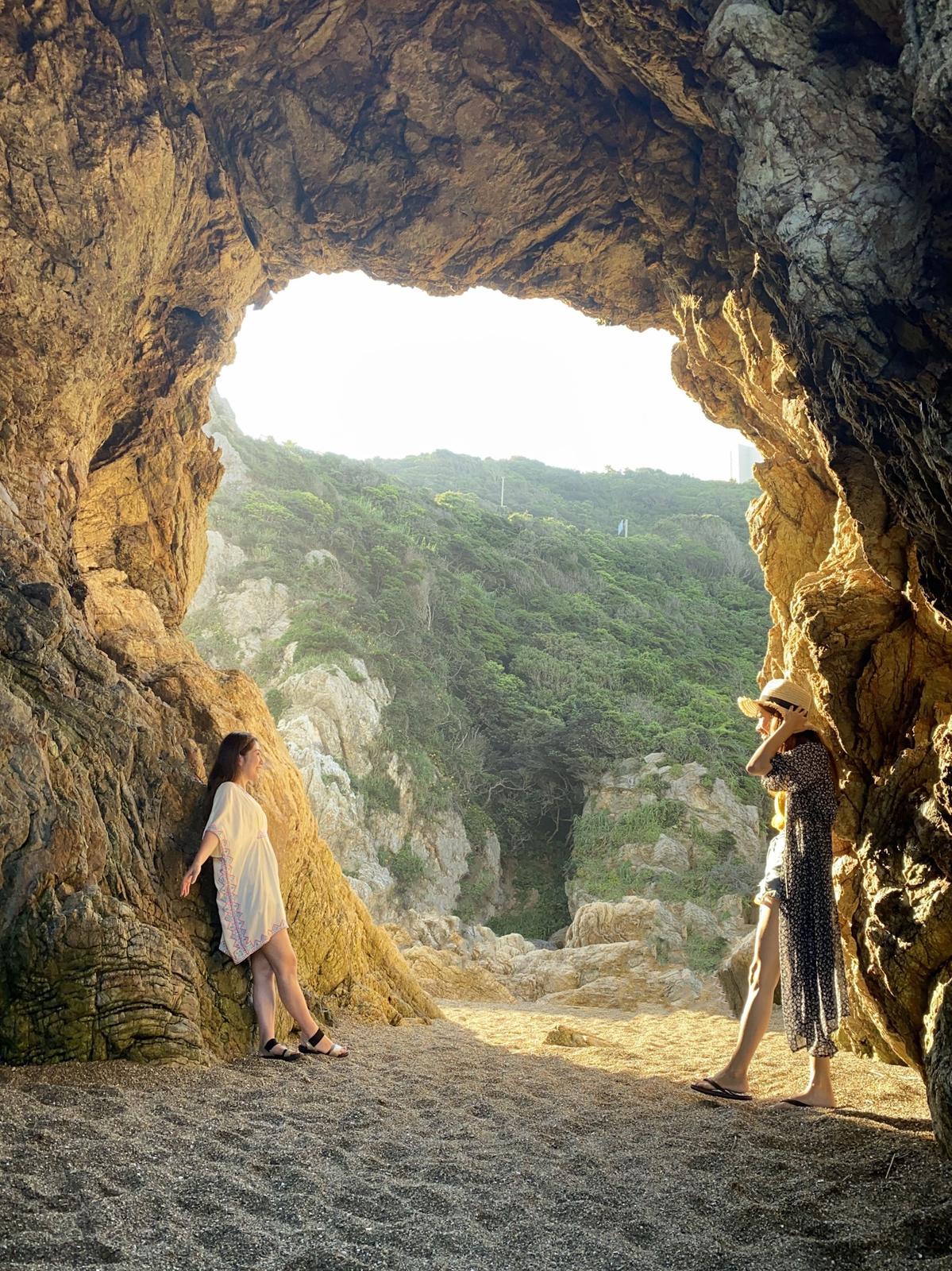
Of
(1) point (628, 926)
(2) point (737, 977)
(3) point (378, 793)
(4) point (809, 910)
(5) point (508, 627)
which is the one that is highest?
(5) point (508, 627)

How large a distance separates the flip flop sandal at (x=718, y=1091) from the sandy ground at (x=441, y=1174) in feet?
0.30

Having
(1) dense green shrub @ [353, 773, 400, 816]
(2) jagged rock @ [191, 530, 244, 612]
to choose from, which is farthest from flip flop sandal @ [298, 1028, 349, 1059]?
(2) jagged rock @ [191, 530, 244, 612]

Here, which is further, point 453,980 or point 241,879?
point 453,980

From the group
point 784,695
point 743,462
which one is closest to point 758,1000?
point 784,695

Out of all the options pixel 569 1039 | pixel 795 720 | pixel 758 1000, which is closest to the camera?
pixel 758 1000

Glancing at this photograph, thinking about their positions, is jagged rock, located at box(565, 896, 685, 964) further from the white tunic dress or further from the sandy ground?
the white tunic dress

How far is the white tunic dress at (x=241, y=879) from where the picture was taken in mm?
5012

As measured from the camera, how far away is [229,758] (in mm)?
5414

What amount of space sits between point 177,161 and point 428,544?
74.5ft

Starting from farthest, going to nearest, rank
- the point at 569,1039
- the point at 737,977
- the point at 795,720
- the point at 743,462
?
the point at 743,462 → the point at 737,977 → the point at 569,1039 → the point at 795,720

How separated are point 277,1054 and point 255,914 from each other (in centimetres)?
73

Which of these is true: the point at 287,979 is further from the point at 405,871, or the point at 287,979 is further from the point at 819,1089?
the point at 405,871

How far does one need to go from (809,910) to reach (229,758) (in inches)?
130

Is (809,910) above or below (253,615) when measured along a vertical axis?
below
